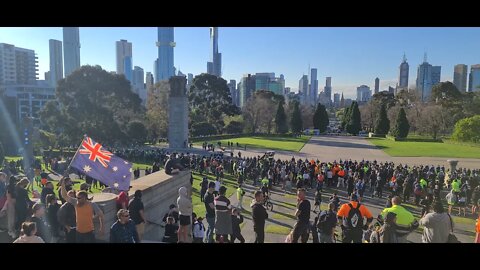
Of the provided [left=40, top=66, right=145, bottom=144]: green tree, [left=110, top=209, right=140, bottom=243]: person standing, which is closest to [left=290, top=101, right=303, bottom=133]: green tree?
[left=40, top=66, right=145, bottom=144]: green tree

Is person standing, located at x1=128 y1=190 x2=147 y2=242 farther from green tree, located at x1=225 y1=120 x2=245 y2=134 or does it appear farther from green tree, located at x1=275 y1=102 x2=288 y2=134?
green tree, located at x1=275 y1=102 x2=288 y2=134

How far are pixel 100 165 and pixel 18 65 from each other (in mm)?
119354

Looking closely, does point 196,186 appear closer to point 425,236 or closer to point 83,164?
point 83,164

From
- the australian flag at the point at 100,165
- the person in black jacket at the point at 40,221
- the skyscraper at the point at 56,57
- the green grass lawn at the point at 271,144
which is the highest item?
the skyscraper at the point at 56,57

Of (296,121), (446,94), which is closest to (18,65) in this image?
(296,121)

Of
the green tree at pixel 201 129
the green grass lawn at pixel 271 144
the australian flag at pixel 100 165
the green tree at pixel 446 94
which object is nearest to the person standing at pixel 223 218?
the australian flag at pixel 100 165

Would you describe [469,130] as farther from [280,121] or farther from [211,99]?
[211,99]

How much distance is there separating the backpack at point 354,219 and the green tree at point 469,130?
124ft

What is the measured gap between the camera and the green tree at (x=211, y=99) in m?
57.8

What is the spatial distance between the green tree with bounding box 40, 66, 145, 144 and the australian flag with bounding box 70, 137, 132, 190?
2886 centimetres

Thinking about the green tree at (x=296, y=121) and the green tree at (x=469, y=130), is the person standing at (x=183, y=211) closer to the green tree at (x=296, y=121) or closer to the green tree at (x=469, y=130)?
the green tree at (x=469, y=130)

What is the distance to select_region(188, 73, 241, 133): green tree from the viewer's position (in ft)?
190

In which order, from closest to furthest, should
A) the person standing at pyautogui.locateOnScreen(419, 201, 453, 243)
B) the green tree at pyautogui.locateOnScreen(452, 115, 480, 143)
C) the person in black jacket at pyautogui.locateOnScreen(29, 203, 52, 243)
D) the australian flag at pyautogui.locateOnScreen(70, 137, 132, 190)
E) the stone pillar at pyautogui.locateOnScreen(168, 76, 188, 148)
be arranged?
1. the person standing at pyautogui.locateOnScreen(419, 201, 453, 243)
2. the person in black jacket at pyautogui.locateOnScreen(29, 203, 52, 243)
3. the australian flag at pyautogui.locateOnScreen(70, 137, 132, 190)
4. the green tree at pyautogui.locateOnScreen(452, 115, 480, 143)
5. the stone pillar at pyautogui.locateOnScreen(168, 76, 188, 148)
